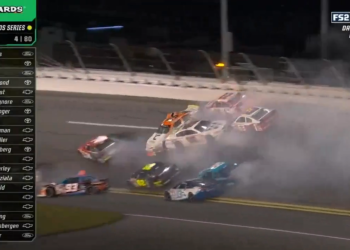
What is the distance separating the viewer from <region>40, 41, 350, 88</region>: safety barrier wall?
2248 mm

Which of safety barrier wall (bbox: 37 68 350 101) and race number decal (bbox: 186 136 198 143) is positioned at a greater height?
safety barrier wall (bbox: 37 68 350 101)

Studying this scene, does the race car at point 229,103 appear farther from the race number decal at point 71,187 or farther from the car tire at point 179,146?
the race number decal at point 71,187

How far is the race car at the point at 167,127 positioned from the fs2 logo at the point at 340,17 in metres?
0.51

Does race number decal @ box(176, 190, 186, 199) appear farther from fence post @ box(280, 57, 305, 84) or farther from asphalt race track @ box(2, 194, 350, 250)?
fence post @ box(280, 57, 305, 84)

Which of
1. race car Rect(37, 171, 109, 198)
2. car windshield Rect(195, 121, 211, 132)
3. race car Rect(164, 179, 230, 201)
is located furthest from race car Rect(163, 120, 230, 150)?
race car Rect(37, 171, 109, 198)

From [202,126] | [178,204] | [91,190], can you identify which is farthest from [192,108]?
[91,190]

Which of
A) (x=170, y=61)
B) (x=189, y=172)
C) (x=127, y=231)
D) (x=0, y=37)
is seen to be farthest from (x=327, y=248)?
(x=0, y=37)

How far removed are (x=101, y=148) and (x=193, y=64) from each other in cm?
39

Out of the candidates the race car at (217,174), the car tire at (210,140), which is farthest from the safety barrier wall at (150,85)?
the race car at (217,174)

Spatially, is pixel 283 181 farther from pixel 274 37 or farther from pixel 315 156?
pixel 274 37

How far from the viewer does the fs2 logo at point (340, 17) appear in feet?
7.30

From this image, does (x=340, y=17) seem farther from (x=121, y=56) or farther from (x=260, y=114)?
(x=121, y=56)

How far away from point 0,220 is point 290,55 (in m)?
1.03

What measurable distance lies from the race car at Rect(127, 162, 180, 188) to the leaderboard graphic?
0.52 m
